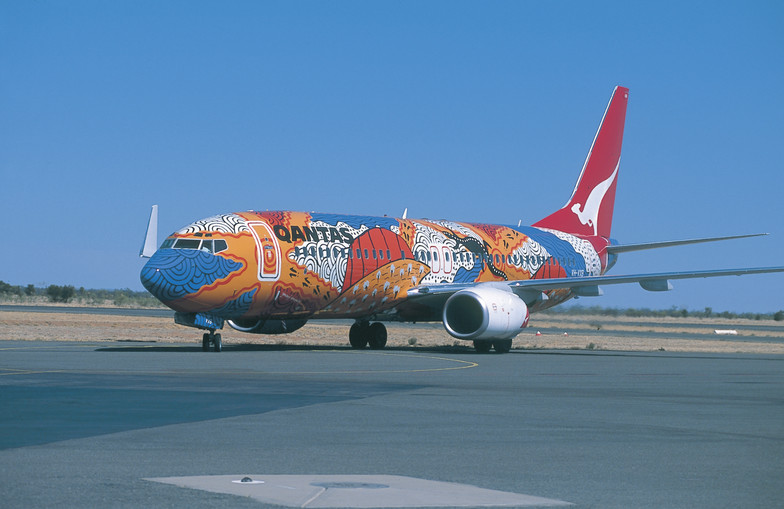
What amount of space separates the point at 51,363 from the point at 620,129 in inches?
1169

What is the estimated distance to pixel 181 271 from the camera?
2845cm

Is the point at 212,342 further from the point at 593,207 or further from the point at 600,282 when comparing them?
the point at 593,207

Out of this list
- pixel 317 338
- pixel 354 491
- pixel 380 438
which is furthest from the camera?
pixel 317 338

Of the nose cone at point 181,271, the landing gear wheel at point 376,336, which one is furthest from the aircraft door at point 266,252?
the landing gear wheel at point 376,336

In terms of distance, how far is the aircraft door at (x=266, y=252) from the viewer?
30.0m

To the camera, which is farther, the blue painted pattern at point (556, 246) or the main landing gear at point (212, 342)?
the blue painted pattern at point (556, 246)

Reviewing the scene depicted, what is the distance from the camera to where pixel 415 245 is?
3584 cm

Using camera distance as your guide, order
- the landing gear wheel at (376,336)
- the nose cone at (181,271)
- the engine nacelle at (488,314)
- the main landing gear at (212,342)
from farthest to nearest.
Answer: the landing gear wheel at (376,336) < the engine nacelle at (488,314) < the main landing gear at (212,342) < the nose cone at (181,271)

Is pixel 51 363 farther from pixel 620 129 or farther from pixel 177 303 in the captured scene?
pixel 620 129

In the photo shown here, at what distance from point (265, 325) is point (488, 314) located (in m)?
7.05

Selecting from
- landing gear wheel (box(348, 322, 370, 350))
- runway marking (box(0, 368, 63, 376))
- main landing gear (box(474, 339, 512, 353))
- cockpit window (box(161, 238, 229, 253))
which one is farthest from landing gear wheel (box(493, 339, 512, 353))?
runway marking (box(0, 368, 63, 376))

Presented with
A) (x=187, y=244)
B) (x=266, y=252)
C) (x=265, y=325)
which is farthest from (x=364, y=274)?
(x=187, y=244)

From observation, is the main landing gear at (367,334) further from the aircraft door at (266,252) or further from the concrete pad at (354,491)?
the concrete pad at (354,491)

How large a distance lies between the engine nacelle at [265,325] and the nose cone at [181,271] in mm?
4299
